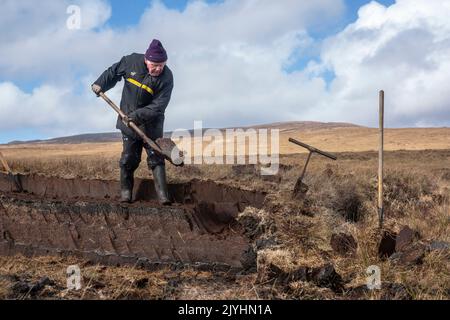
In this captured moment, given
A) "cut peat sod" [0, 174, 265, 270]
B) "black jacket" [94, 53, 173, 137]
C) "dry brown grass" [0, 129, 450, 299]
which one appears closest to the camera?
"dry brown grass" [0, 129, 450, 299]

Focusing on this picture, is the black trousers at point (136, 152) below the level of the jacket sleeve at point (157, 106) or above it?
below

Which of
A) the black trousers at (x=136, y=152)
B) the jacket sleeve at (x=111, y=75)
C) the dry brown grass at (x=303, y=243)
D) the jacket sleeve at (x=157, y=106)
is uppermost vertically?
the jacket sleeve at (x=111, y=75)

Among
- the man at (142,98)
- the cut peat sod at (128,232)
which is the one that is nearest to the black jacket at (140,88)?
the man at (142,98)

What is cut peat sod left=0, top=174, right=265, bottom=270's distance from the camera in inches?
237

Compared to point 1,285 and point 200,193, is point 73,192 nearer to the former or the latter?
point 200,193

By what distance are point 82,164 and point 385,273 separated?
8229mm

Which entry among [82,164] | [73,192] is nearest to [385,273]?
[73,192]

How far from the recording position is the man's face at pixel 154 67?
7.03m

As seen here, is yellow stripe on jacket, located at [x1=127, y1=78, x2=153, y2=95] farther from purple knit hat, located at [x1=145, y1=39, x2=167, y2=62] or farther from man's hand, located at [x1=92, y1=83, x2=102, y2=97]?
man's hand, located at [x1=92, y1=83, x2=102, y2=97]

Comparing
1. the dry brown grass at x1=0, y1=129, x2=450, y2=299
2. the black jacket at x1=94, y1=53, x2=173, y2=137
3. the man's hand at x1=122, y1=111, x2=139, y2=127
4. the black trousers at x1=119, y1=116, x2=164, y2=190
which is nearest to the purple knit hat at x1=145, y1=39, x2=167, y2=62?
the black jacket at x1=94, y1=53, x2=173, y2=137

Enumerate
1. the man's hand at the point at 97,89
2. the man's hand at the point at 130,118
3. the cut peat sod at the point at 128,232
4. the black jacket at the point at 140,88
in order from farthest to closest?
1. the man's hand at the point at 97,89
2. the black jacket at the point at 140,88
3. the man's hand at the point at 130,118
4. the cut peat sod at the point at 128,232

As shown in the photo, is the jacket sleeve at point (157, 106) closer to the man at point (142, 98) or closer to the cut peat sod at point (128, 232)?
the man at point (142, 98)

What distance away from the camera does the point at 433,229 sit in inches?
314

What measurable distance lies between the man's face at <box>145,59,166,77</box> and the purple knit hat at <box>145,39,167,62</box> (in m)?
0.05
